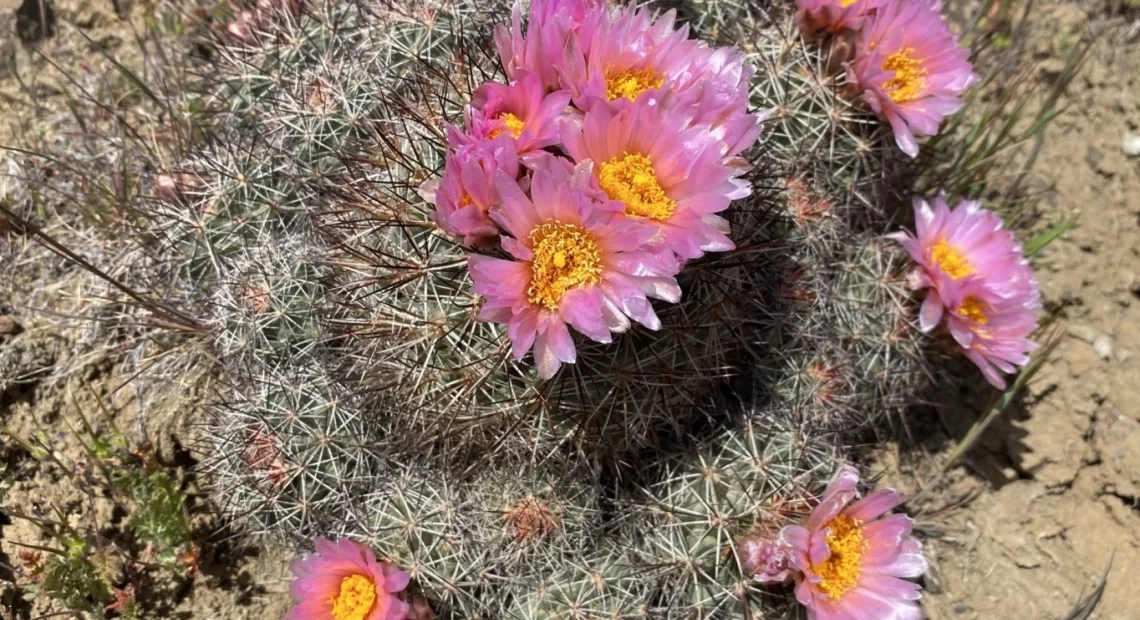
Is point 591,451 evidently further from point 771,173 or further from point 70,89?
point 70,89

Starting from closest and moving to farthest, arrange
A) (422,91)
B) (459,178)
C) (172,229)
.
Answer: (459,178) < (422,91) < (172,229)

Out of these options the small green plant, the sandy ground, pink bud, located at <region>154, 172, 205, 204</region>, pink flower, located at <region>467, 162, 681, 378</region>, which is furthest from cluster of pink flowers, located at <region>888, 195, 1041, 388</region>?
the small green plant

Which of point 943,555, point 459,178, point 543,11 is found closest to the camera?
point 459,178

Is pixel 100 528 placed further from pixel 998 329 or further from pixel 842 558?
pixel 998 329

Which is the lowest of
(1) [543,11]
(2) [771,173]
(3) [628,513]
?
(3) [628,513]

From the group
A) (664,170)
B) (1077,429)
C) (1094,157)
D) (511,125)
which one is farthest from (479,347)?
(1094,157)

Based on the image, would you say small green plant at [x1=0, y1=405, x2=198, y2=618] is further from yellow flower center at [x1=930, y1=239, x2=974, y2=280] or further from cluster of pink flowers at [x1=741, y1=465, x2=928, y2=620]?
yellow flower center at [x1=930, y1=239, x2=974, y2=280]

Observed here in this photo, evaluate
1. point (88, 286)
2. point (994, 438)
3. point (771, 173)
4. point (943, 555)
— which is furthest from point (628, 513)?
point (88, 286)
